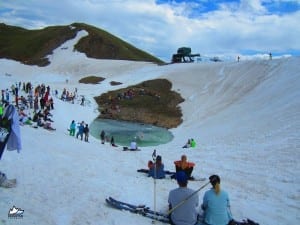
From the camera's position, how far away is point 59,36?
361 ft

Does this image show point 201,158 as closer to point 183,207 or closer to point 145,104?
point 183,207

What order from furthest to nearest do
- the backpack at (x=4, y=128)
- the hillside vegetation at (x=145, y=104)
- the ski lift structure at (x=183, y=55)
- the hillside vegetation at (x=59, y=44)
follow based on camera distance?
the hillside vegetation at (x=59, y=44) → the ski lift structure at (x=183, y=55) → the hillside vegetation at (x=145, y=104) → the backpack at (x=4, y=128)

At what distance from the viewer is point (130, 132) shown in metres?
40.7

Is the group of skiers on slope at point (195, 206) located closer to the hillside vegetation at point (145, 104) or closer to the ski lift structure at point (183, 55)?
the hillside vegetation at point (145, 104)

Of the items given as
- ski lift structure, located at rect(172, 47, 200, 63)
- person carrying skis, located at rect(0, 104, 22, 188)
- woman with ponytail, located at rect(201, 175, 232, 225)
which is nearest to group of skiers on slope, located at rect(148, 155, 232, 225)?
woman with ponytail, located at rect(201, 175, 232, 225)

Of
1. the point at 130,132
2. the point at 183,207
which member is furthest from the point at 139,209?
the point at 130,132

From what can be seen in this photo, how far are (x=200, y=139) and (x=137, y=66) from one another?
48299 mm

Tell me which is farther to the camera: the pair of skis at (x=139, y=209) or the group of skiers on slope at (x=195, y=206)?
the pair of skis at (x=139, y=209)

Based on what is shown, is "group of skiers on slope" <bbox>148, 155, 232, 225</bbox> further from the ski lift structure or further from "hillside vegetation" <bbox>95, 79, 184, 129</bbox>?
the ski lift structure

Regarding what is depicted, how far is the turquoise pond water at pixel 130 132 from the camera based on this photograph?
35938 mm

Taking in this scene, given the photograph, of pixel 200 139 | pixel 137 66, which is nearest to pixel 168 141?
pixel 200 139

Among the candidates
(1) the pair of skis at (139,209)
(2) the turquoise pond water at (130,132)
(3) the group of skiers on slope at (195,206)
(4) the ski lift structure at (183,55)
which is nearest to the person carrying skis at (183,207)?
(3) the group of skiers on slope at (195,206)

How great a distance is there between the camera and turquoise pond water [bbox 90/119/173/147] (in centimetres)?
3594

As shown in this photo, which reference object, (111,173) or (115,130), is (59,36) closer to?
(115,130)
